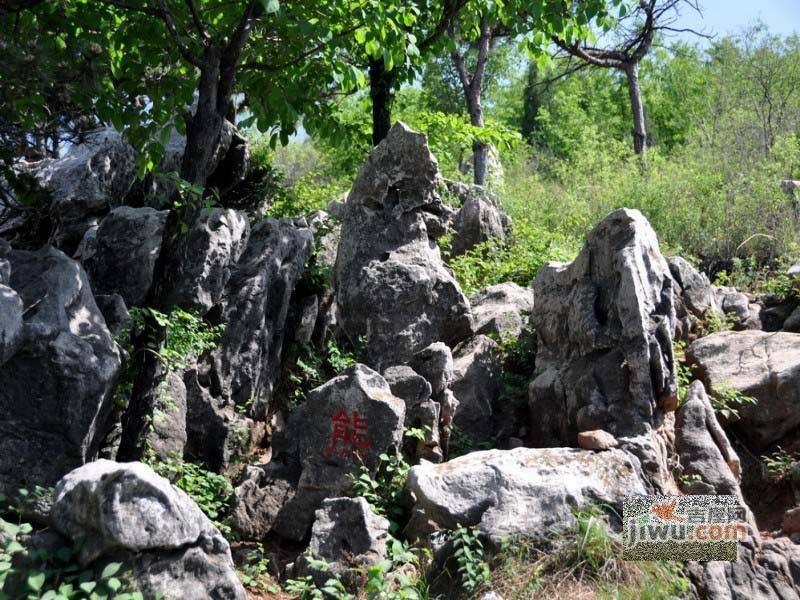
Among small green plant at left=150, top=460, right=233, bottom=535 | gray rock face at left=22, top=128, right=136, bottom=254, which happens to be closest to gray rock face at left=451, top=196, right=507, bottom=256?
gray rock face at left=22, top=128, right=136, bottom=254

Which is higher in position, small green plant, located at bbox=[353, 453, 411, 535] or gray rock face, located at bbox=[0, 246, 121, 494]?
gray rock face, located at bbox=[0, 246, 121, 494]

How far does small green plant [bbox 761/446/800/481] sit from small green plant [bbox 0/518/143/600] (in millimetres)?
5429

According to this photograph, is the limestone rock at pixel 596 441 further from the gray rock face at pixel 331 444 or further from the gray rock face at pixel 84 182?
the gray rock face at pixel 84 182

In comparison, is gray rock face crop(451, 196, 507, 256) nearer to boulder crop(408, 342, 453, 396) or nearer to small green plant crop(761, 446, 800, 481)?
boulder crop(408, 342, 453, 396)

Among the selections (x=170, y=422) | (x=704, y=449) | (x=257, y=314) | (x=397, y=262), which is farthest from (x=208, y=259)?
(x=704, y=449)

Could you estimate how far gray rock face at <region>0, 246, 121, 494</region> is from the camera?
228 inches

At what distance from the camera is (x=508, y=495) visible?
5.71 meters

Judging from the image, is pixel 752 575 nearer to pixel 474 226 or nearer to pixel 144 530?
pixel 144 530

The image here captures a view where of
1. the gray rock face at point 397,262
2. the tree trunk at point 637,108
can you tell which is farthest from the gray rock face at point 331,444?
the tree trunk at point 637,108

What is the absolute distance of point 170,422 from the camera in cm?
706

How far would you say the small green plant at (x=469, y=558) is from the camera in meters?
5.21

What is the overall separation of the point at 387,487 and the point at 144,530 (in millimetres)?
2298

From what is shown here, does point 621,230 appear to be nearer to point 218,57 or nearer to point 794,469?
point 794,469

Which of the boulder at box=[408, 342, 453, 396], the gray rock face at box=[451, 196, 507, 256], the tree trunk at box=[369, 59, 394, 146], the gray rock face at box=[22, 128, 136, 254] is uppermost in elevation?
the tree trunk at box=[369, 59, 394, 146]
